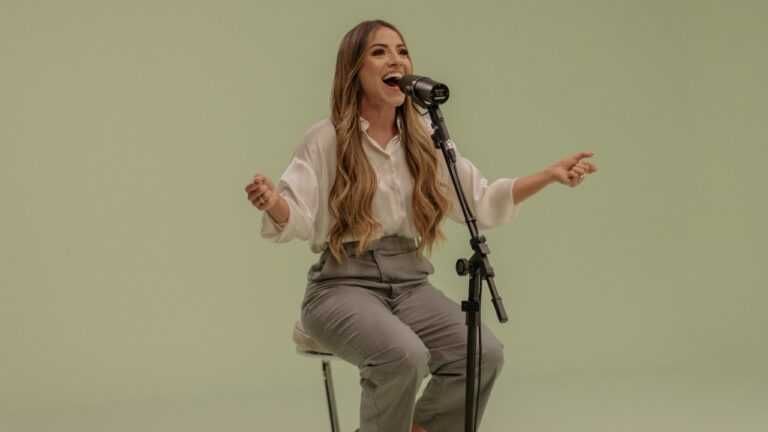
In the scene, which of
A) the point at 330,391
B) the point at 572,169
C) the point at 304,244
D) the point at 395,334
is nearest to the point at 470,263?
the point at 395,334

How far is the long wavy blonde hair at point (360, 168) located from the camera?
2988 mm

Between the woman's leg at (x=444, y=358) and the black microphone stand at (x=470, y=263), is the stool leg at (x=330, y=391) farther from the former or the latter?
the black microphone stand at (x=470, y=263)

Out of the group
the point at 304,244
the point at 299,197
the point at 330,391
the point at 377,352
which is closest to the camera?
the point at 377,352

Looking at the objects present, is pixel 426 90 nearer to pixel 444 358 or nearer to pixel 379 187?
pixel 379 187

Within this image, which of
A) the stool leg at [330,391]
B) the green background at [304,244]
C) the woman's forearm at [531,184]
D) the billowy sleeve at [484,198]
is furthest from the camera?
the green background at [304,244]

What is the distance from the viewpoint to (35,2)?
14.1ft

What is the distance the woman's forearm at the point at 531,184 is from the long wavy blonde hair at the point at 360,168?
0.18 meters

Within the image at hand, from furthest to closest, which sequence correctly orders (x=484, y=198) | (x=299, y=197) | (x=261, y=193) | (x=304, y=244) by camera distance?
1. (x=304, y=244)
2. (x=484, y=198)
3. (x=299, y=197)
4. (x=261, y=193)

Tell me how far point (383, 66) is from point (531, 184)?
47cm

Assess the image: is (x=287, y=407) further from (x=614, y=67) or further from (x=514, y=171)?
(x=614, y=67)

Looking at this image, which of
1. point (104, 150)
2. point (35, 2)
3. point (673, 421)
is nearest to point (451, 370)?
point (673, 421)

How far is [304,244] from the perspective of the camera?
472 cm

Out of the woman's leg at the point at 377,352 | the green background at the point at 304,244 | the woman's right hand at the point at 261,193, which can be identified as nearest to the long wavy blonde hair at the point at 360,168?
the woman's leg at the point at 377,352

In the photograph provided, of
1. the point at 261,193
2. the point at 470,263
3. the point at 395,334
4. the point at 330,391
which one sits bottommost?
the point at 330,391
